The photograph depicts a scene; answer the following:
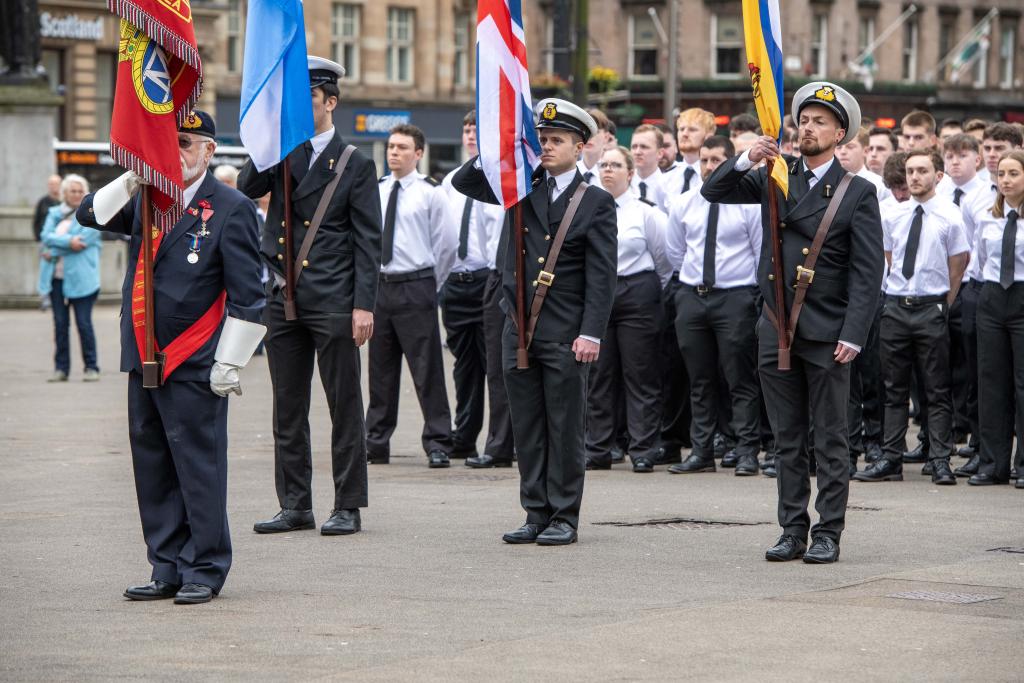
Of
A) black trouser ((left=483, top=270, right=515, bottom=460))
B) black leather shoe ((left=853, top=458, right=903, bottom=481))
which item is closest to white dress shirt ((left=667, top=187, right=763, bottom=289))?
black trouser ((left=483, top=270, right=515, bottom=460))

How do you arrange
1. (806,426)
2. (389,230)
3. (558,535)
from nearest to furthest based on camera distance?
(806,426) → (558,535) → (389,230)

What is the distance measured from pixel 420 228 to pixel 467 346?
3.24 ft

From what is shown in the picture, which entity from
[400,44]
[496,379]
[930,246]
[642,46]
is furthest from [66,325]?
[642,46]

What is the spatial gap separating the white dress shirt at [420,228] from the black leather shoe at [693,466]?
6.75 feet

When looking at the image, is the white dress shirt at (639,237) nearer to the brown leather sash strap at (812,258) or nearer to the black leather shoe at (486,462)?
the black leather shoe at (486,462)

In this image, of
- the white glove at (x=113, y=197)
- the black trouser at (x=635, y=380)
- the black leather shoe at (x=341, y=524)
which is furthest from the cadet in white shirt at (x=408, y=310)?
the white glove at (x=113, y=197)

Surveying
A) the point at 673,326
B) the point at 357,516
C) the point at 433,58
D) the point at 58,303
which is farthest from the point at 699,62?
the point at 357,516

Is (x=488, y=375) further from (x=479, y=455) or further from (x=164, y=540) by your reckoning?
(x=164, y=540)

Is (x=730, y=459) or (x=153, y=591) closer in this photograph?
(x=153, y=591)

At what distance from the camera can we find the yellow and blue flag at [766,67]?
9008 mm

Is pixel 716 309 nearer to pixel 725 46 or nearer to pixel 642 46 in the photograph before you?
pixel 725 46

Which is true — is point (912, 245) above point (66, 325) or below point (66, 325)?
above

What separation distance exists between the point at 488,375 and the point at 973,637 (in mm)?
6156

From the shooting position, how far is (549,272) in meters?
9.57
